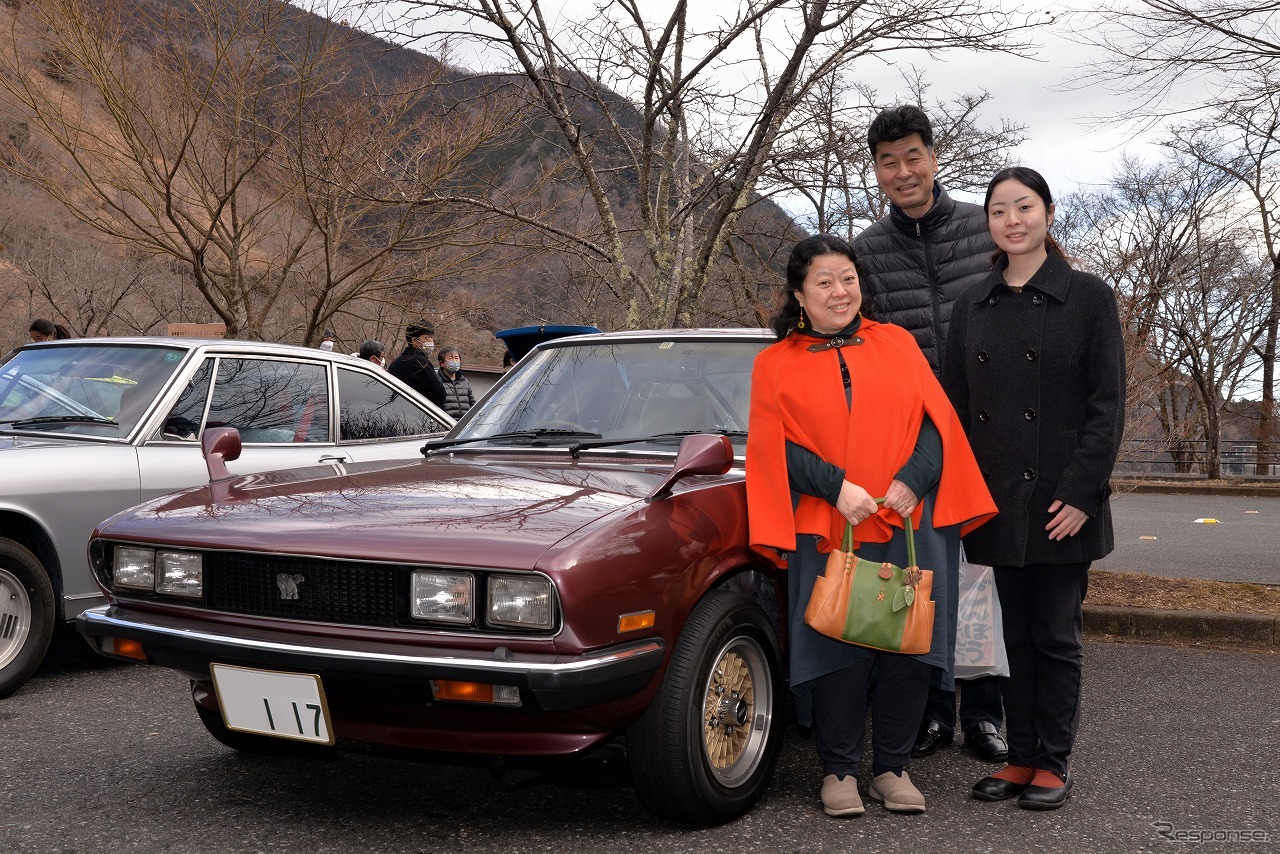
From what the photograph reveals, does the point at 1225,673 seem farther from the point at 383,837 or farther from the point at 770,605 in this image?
the point at 383,837

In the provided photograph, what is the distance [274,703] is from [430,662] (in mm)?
476

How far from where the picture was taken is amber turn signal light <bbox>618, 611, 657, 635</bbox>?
270cm

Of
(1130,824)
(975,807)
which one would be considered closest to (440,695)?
(975,807)

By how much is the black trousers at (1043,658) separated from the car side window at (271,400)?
12.0ft

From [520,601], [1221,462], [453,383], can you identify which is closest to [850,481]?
[520,601]

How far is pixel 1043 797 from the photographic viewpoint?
3.27 meters

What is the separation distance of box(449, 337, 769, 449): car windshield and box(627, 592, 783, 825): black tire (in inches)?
30.2

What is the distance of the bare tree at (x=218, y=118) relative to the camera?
37.8ft

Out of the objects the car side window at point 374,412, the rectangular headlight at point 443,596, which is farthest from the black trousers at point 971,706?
the car side window at point 374,412

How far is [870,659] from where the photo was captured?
128 inches

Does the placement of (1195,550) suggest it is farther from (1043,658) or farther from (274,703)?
(274,703)

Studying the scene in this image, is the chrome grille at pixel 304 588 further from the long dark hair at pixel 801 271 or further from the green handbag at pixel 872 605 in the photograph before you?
the long dark hair at pixel 801 271

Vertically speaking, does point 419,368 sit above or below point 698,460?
above

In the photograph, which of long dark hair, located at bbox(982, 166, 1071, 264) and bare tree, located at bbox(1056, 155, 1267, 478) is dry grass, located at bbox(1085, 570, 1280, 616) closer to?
long dark hair, located at bbox(982, 166, 1071, 264)
